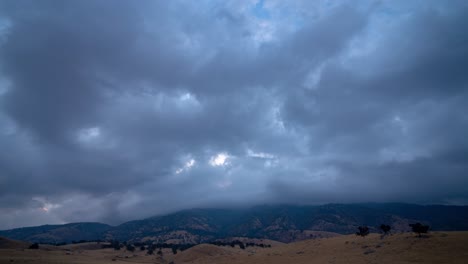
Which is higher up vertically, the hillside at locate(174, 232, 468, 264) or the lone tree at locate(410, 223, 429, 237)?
the lone tree at locate(410, 223, 429, 237)

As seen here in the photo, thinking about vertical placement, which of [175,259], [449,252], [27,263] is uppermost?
[27,263]

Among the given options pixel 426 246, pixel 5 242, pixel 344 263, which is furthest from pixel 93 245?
pixel 426 246

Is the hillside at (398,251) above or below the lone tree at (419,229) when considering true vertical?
below

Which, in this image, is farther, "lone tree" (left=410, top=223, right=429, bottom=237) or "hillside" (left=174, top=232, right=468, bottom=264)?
"lone tree" (left=410, top=223, right=429, bottom=237)

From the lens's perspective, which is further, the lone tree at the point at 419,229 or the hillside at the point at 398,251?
the lone tree at the point at 419,229

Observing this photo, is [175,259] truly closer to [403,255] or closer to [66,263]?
[66,263]

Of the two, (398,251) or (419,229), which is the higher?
(419,229)

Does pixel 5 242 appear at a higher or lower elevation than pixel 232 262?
higher

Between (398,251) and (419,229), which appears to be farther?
(419,229)

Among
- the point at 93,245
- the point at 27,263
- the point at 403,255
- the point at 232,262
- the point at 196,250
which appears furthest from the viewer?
the point at 93,245

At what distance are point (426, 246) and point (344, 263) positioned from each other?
37.9 ft

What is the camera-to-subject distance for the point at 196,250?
9625cm

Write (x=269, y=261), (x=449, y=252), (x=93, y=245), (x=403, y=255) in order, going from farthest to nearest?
(x=93, y=245), (x=269, y=261), (x=403, y=255), (x=449, y=252)

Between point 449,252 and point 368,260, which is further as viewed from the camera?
point 368,260
